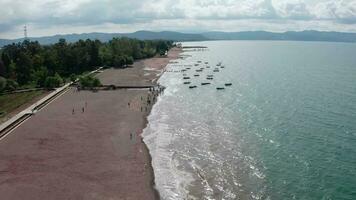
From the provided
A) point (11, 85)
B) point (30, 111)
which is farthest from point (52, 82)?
point (30, 111)

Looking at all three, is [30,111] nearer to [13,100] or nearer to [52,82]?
[13,100]

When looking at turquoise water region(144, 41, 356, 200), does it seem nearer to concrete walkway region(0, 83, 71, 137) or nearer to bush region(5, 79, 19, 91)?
concrete walkway region(0, 83, 71, 137)

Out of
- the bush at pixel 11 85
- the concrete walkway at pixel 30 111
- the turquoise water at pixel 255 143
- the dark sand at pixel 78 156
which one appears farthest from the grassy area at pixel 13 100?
the turquoise water at pixel 255 143

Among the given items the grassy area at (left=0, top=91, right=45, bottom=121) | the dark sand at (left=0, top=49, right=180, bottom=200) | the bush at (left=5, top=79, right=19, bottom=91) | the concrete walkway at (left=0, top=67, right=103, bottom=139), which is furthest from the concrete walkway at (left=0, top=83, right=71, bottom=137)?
the bush at (left=5, top=79, right=19, bottom=91)

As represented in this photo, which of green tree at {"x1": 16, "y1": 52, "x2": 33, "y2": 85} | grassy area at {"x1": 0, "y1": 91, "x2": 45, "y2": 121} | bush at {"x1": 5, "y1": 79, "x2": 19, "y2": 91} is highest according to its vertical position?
green tree at {"x1": 16, "y1": 52, "x2": 33, "y2": 85}

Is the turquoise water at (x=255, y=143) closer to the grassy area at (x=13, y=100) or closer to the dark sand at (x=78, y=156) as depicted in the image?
the dark sand at (x=78, y=156)

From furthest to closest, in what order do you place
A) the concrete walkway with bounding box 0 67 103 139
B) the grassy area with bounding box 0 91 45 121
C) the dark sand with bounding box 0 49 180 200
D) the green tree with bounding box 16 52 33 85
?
the green tree with bounding box 16 52 33 85
the grassy area with bounding box 0 91 45 121
the concrete walkway with bounding box 0 67 103 139
the dark sand with bounding box 0 49 180 200

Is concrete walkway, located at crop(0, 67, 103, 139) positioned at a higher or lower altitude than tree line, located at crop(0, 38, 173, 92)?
lower

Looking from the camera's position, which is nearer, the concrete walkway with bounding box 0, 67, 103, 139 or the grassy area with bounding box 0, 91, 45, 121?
the concrete walkway with bounding box 0, 67, 103, 139

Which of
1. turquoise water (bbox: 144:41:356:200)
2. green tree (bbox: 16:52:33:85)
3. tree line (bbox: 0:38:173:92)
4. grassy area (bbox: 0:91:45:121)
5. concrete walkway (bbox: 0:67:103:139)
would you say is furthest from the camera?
green tree (bbox: 16:52:33:85)
